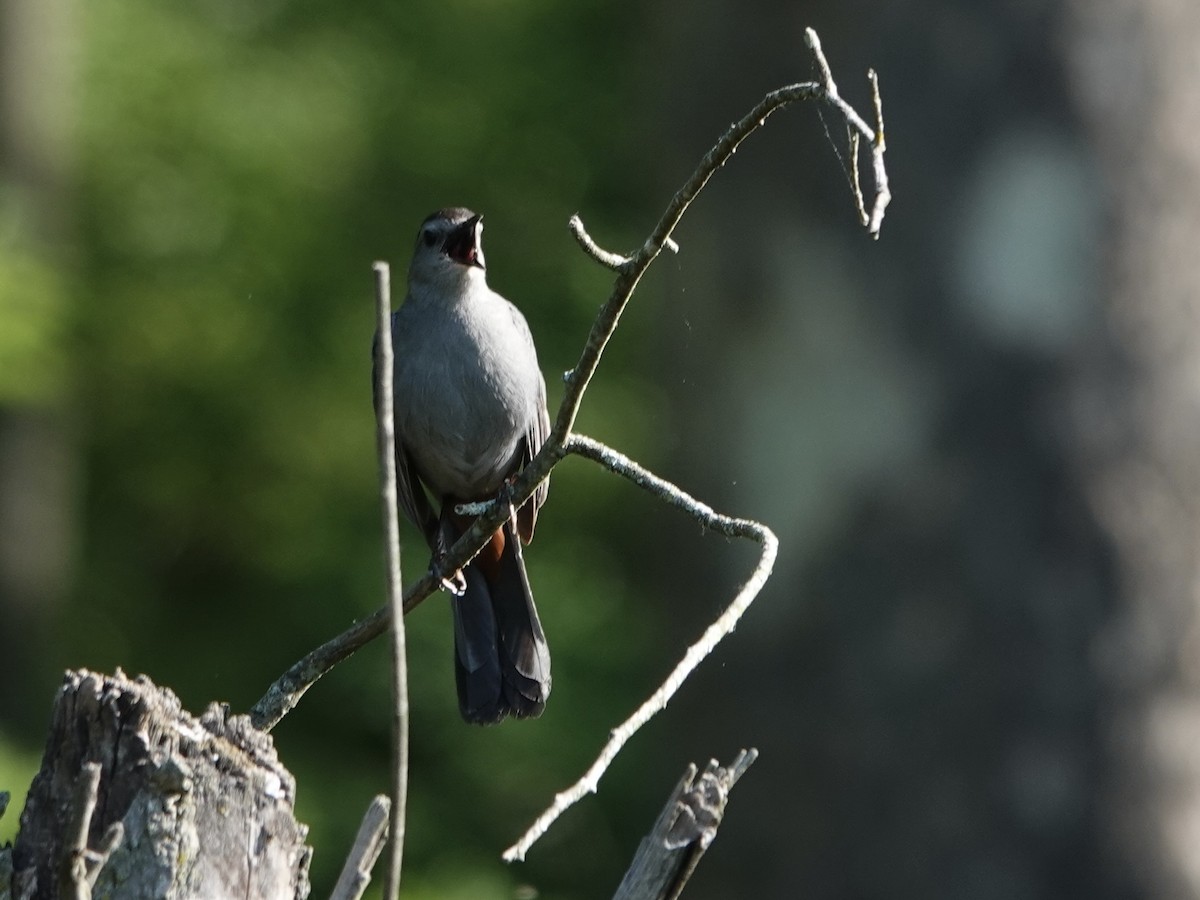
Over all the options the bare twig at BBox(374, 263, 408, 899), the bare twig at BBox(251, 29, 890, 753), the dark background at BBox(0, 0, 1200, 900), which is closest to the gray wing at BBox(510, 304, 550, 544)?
the dark background at BBox(0, 0, 1200, 900)

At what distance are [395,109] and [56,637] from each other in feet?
12.6

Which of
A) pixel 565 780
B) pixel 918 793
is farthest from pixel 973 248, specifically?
pixel 565 780

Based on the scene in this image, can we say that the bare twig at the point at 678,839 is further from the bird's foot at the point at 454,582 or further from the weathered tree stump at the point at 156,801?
the bird's foot at the point at 454,582

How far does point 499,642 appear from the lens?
3633mm

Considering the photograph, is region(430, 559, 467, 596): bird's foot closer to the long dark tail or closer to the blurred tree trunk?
the long dark tail

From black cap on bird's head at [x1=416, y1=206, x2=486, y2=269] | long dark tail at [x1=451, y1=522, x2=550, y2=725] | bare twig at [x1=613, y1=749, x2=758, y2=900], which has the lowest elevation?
long dark tail at [x1=451, y1=522, x2=550, y2=725]

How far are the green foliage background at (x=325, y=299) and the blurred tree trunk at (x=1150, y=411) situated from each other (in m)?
4.85

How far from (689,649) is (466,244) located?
2.06 m

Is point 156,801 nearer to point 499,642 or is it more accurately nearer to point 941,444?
point 499,642

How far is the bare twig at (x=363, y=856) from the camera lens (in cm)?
169

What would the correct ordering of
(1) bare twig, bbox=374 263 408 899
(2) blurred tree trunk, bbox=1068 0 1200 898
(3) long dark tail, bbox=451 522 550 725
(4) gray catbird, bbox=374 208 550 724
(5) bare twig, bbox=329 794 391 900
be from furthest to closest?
(2) blurred tree trunk, bbox=1068 0 1200 898, (4) gray catbird, bbox=374 208 550 724, (3) long dark tail, bbox=451 522 550 725, (5) bare twig, bbox=329 794 391 900, (1) bare twig, bbox=374 263 408 899

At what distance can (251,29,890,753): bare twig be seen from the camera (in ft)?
5.78

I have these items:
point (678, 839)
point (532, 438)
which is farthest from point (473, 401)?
point (678, 839)

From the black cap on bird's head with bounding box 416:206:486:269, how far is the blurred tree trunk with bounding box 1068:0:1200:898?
1.55 m
